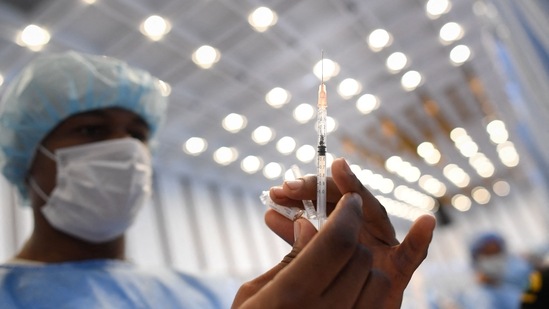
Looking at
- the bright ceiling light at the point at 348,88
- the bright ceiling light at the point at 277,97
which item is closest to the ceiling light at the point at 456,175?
the bright ceiling light at the point at 348,88

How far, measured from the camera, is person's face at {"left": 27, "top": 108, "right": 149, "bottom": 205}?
146 cm

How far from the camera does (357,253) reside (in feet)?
1.84

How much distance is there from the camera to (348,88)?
15.1ft

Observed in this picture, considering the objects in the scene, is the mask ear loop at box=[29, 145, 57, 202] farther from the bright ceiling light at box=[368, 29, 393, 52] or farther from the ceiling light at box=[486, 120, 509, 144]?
the ceiling light at box=[486, 120, 509, 144]

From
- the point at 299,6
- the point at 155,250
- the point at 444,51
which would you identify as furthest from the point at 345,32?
the point at 155,250

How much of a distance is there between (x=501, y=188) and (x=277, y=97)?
8.93m

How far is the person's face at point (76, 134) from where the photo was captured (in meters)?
1.46

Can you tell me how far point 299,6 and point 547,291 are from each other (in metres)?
2.64

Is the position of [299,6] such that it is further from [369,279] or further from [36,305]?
[369,279]

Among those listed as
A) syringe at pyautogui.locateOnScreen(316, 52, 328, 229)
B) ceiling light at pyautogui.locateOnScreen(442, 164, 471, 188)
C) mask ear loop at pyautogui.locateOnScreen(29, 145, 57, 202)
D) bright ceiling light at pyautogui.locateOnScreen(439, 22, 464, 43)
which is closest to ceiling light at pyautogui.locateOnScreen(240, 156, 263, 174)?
bright ceiling light at pyautogui.locateOnScreen(439, 22, 464, 43)

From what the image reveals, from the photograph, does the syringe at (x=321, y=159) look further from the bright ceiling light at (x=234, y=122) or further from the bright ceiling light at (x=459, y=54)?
the bright ceiling light at (x=459, y=54)

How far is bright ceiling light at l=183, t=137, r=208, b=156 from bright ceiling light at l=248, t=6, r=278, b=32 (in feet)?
5.48

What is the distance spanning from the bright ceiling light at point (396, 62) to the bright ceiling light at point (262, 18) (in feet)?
5.00

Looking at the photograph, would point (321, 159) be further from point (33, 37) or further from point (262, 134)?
point (262, 134)
